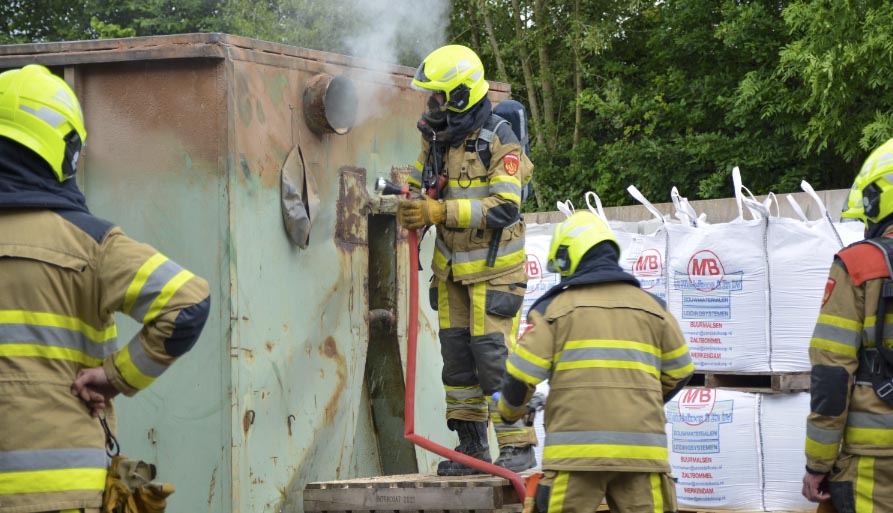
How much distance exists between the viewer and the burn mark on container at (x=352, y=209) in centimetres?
579

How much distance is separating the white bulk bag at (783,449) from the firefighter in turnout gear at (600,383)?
2313 mm

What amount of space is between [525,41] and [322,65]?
1232 centimetres

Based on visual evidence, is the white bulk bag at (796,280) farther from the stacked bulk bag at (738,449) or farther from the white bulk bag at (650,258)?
the white bulk bag at (650,258)

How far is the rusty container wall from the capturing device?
5.04 metres

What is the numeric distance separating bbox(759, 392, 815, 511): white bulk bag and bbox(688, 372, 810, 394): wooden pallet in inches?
1.9

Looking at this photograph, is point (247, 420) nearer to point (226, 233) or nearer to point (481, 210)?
point (226, 233)

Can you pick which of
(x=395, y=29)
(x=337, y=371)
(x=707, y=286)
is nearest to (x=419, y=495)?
(x=337, y=371)

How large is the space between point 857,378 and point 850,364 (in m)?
0.11

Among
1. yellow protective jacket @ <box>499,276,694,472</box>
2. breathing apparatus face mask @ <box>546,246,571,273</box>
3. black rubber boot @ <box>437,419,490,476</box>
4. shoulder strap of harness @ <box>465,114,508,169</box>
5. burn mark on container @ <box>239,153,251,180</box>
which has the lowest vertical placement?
black rubber boot @ <box>437,419,490,476</box>

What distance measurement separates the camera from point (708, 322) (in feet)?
22.6

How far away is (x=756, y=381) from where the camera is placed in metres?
7.04

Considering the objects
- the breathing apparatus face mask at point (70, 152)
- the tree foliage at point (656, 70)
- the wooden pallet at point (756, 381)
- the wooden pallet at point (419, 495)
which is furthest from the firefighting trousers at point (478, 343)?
the tree foliage at point (656, 70)

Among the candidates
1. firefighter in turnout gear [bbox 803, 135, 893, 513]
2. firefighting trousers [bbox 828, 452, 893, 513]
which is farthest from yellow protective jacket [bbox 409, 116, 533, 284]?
firefighting trousers [bbox 828, 452, 893, 513]

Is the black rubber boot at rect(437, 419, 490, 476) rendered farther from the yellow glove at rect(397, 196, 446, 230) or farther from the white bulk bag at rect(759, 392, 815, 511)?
the white bulk bag at rect(759, 392, 815, 511)
